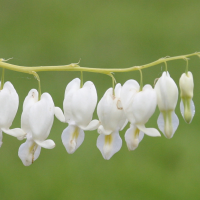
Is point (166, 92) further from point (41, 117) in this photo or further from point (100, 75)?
point (100, 75)

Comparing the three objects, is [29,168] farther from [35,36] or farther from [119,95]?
[119,95]

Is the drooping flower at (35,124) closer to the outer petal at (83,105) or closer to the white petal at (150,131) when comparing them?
the outer petal at (83,105)

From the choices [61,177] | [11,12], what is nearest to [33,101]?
[61,177]

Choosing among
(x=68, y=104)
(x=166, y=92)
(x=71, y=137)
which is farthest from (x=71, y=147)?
(x=166, y=92)

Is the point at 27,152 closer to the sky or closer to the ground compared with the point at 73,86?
closer to the ground

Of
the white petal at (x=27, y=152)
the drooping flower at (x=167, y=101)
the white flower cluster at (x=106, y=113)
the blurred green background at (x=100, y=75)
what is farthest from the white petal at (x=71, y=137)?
the blurred green background at (x=100, y=75)

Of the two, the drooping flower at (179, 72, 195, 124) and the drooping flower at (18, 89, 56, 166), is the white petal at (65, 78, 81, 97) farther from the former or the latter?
the drooping flower at (179, 72, 195, 124)

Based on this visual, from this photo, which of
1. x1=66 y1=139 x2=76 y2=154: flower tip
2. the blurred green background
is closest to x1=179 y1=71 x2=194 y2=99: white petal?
x1=66 y1=139 x2=76 y2=154: flower tip
